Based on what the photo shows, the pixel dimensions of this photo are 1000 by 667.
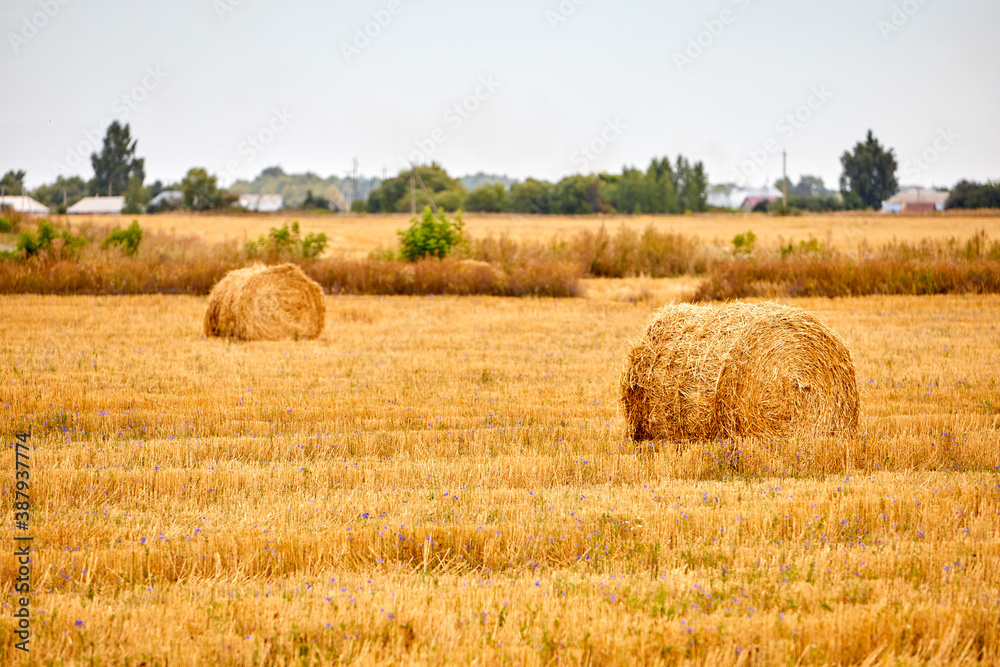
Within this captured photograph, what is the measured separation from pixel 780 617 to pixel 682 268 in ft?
81.2

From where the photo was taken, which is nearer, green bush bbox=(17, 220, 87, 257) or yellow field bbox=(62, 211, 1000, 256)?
green bush bbox=(17, 220, 87, 257)

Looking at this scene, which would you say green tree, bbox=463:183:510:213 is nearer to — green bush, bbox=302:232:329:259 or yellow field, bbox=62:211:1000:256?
yellow field, bbox=62:211:1000:256

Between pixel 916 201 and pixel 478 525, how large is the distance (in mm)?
107508

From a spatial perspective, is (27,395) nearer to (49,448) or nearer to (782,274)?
(49,448)

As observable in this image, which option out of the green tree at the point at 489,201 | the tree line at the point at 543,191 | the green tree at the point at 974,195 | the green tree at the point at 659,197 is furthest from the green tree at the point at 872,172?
the green tree at the point at 489,201

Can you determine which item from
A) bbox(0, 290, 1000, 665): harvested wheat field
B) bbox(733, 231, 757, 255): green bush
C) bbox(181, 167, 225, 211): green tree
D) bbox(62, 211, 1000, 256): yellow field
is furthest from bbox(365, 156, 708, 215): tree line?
bbox(0, 290, 1000, 665): harvested wheat field

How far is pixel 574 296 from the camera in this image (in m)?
23.1

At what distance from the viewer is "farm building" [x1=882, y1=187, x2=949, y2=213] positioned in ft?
324

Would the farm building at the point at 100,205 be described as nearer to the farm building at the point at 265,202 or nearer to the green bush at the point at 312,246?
the farm building at the point at 265,202

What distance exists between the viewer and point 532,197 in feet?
263

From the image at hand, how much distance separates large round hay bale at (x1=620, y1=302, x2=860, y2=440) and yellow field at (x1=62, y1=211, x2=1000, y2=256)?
35.1 meters

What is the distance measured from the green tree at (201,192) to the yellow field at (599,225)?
13101 millimetres

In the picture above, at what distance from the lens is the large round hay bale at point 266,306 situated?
15445 millimetres

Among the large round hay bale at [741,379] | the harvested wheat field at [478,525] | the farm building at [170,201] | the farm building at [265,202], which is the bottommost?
the harvested wheat field at [478,525]
